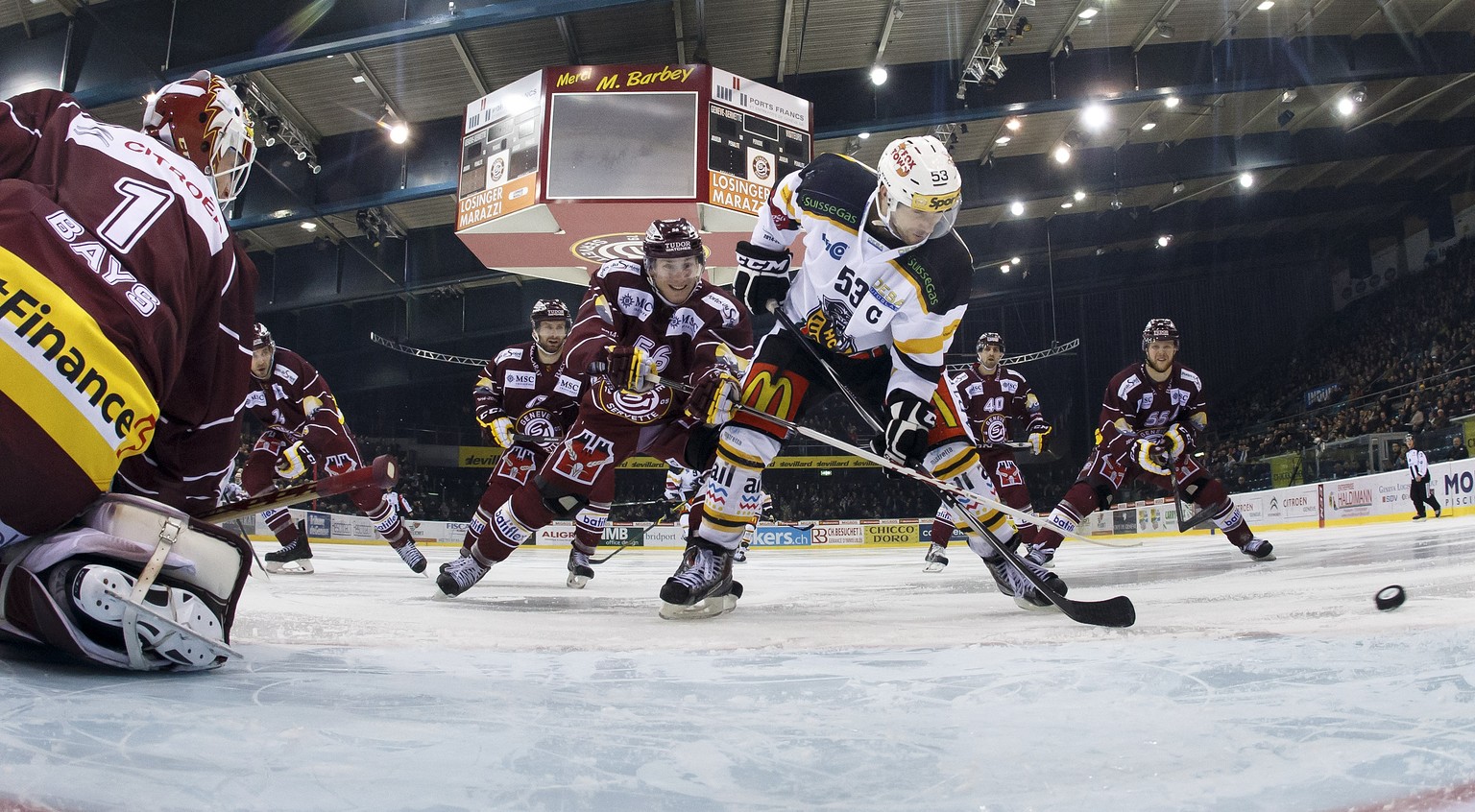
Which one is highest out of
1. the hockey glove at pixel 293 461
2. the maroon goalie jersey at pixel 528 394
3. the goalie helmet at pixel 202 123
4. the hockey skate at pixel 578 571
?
the goalie helmet at pixel 202 123

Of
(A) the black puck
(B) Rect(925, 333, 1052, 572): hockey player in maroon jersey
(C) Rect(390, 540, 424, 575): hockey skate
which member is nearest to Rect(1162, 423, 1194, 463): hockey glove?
(B) Rect(925, 333, 1052, 572): hockey player in maroon jersey

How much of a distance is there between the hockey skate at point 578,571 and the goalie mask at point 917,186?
2519 millimetres

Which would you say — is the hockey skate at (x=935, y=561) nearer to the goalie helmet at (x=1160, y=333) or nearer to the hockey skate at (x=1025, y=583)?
the goalie helmet at (x=1160, y=333)

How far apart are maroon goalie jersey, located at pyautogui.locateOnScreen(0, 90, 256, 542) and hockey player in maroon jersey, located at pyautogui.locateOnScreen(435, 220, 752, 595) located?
188 centimetres

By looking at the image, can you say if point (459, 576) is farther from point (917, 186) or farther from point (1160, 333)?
point (1160, 333)

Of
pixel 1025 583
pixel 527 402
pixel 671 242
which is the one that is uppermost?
pixel 671 242

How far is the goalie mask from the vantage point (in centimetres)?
279

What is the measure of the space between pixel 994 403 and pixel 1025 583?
4820 mm

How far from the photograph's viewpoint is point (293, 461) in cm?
628

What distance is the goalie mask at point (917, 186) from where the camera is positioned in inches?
110

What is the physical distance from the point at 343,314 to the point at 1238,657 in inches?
770

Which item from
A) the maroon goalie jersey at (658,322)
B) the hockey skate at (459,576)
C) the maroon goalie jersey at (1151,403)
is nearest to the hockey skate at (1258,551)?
the maroon goalie jersey at (1151,403)

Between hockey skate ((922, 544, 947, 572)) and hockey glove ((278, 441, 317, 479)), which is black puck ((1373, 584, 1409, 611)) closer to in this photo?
hockey skate ((922, 544, 947, 572))

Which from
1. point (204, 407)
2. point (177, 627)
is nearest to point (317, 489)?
point (204, 407)
